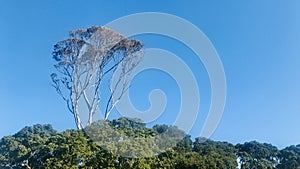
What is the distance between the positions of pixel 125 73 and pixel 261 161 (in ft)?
38.5

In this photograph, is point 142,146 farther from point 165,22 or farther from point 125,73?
point 125,73

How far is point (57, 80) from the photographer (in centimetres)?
1541

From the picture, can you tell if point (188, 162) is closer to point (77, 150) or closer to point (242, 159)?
point (77, 150)

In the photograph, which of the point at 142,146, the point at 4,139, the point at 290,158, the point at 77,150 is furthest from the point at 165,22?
the point at 290,158

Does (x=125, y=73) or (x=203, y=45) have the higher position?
(x=125, y=73)

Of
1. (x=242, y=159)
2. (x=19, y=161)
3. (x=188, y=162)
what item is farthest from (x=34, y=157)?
(x=242, y=159)

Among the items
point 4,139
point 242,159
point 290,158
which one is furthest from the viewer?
point 242,159

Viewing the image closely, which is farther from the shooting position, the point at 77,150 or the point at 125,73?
the point at 125,73

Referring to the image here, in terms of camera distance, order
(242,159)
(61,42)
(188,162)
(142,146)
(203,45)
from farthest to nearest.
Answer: (242,159) → (61,42) → (188,162) → (142,146) → (203,45)

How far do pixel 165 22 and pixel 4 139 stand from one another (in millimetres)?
13366

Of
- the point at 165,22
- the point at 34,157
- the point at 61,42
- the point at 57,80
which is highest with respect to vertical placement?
the point at 61,42

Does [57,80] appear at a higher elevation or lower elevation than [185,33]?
higher

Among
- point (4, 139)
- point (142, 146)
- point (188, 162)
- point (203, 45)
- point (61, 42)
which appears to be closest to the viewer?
point (203, 45)

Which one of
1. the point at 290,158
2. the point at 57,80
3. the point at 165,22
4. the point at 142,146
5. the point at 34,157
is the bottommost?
the point at 142,146
